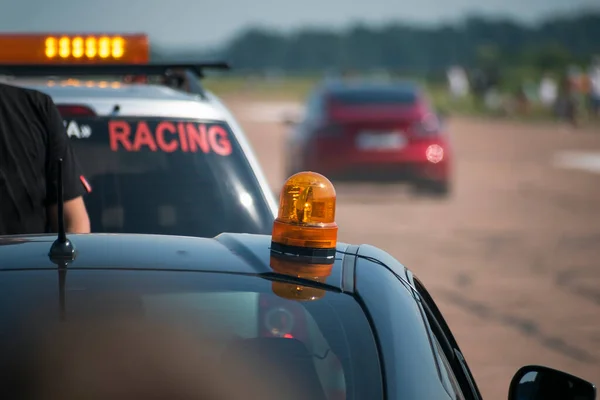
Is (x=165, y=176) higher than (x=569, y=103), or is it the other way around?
(x=165, y=176)

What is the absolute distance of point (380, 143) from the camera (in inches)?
663

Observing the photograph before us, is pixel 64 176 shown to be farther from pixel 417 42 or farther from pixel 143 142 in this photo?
pixel 417 42

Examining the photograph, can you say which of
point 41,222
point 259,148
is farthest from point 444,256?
point 259,148

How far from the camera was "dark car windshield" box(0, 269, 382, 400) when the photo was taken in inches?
99.6

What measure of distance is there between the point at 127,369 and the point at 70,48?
3782mm

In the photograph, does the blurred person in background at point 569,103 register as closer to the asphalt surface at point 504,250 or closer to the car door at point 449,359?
the asphalt surface at point 504,250

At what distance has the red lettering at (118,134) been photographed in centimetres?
521

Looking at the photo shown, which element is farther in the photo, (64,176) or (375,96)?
(375,96)

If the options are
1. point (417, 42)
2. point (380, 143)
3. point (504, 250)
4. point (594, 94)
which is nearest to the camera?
point (504, 250)

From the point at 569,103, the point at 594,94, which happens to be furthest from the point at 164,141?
the point at 594,94

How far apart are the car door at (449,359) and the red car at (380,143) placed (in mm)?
13664

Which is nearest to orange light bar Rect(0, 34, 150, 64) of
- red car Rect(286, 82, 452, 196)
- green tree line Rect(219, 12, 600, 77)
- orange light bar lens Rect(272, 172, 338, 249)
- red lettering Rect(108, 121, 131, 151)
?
red lettering Rect(108, 121, 131, 151)

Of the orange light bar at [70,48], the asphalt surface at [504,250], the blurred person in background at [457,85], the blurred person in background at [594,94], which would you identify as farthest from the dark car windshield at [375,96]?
the blurred person in background at [457,85]

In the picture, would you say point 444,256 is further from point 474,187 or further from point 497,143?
point 497,143
